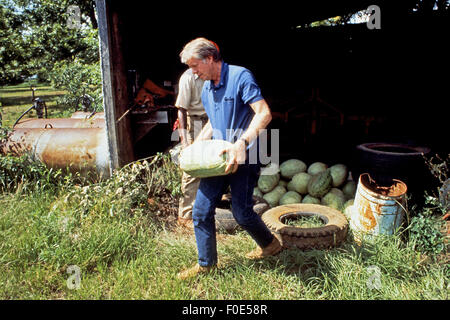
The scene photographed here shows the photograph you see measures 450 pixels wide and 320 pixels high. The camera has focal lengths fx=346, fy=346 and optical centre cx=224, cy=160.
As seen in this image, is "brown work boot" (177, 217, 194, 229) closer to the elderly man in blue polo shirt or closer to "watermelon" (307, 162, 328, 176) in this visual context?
the elderly man in blue polo shirt

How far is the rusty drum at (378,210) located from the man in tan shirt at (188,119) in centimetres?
193

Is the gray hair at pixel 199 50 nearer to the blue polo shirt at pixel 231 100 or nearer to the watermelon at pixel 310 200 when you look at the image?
the blue polo shirt at pixel 231 100

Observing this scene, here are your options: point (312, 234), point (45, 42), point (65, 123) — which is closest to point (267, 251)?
point (312, 234)

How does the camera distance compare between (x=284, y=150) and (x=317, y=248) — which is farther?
(x=284, y=150)

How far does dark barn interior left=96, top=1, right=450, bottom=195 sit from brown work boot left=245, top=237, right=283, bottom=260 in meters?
2.69

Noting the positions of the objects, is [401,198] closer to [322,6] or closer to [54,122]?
[322,6]

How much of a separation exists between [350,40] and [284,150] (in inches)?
85.9

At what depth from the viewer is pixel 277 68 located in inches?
257

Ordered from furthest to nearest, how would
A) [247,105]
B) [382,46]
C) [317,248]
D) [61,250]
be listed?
[382,46] → [317,248] → [61,250] → [247,105]

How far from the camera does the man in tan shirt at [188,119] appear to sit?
414 centimetres

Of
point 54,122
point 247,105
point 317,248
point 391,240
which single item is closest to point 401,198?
point 391,240

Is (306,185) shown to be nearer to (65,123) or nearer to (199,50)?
(199,50)

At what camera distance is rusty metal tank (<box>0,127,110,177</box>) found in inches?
189

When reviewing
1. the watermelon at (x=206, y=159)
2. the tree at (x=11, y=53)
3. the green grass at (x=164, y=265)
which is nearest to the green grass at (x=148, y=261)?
the green grass at (x=164, y=265)
